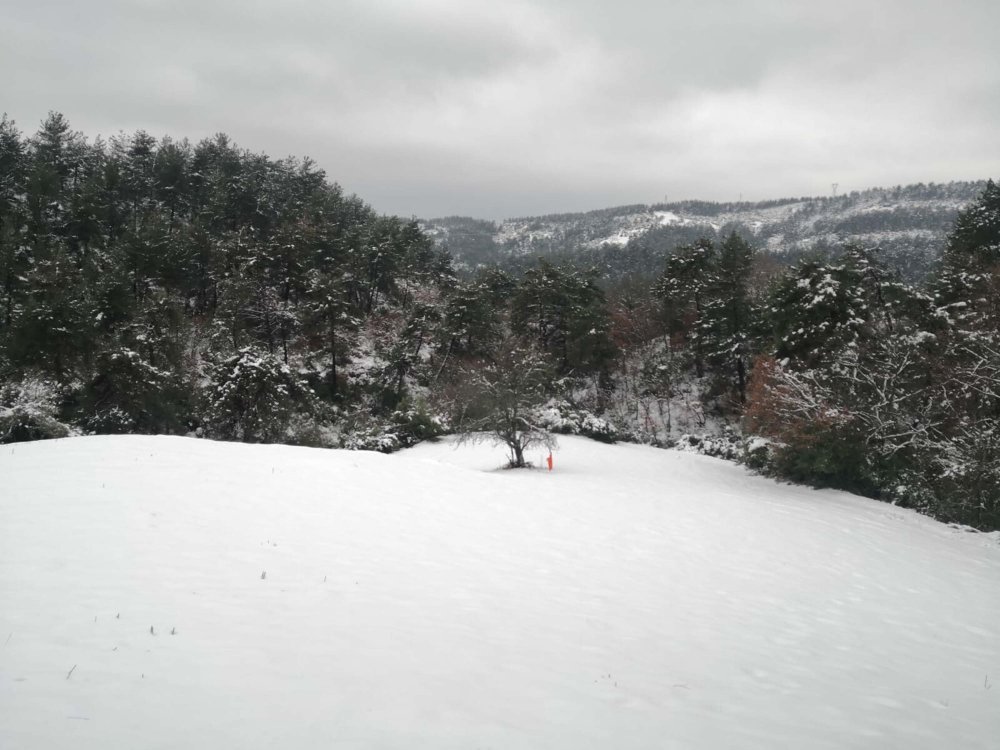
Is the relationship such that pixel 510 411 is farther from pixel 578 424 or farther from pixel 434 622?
pixel 434 622

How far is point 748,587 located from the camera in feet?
30.1

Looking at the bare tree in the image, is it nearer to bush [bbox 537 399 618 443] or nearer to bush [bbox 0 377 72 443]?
bush [bbox 537 399 618 443]

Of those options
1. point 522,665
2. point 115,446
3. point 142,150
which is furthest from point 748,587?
point 142,150

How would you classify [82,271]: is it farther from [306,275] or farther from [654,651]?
[654,651]

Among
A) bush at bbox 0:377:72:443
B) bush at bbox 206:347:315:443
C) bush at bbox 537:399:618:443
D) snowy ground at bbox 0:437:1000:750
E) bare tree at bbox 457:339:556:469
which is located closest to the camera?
snowy ground at bbox 0:437:1000:750

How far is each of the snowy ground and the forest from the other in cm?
671

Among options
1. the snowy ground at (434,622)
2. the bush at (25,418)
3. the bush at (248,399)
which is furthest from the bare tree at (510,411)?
the bush at (25,418)

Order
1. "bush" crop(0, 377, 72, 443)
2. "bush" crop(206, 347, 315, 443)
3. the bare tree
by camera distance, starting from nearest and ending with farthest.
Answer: "bush" crop(0, 377, 72, 443)
the bare tree
"bush" crop(206, 347, 315, 443)

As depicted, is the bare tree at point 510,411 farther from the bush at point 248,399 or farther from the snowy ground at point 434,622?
the bush at point 248,399

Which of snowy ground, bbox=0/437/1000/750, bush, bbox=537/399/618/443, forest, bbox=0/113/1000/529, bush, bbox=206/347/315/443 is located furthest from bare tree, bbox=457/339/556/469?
bush, bbox=537/399/618/443

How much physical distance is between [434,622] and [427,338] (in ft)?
112

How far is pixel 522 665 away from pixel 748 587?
573 centimetres

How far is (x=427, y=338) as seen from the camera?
39.3 m

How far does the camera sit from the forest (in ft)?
60.6
